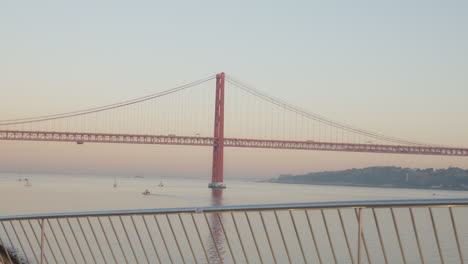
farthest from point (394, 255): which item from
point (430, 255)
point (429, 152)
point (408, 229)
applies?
point (429, 152)

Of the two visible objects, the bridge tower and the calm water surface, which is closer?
the calm water surface

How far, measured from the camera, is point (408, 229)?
102 feet

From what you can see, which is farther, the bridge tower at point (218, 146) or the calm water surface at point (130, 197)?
the bridge tower at point (218, 146)

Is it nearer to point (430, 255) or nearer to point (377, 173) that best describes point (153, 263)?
point (430, 255)

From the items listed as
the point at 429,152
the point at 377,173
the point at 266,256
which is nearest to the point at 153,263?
the point at 266,256

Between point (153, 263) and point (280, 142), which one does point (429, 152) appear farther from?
point (153, 263)

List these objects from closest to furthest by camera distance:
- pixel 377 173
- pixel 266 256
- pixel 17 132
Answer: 1. pixel 266 256
2. pixel 17 132
3. pixel 377 173

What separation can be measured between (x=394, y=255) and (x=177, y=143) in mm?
36383

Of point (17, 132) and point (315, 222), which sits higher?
point (17, 132)

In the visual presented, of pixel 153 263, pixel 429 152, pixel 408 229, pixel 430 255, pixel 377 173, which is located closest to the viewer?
pixel 153 263

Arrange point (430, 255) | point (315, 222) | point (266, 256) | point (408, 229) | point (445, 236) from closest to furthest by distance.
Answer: point (266, 256) < point (430, 255) < point (445, 236) < point (408, 229) < point (315, 222)

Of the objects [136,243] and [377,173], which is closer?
[136,243]

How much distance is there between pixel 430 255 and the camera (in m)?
22.1

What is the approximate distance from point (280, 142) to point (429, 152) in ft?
44.3
